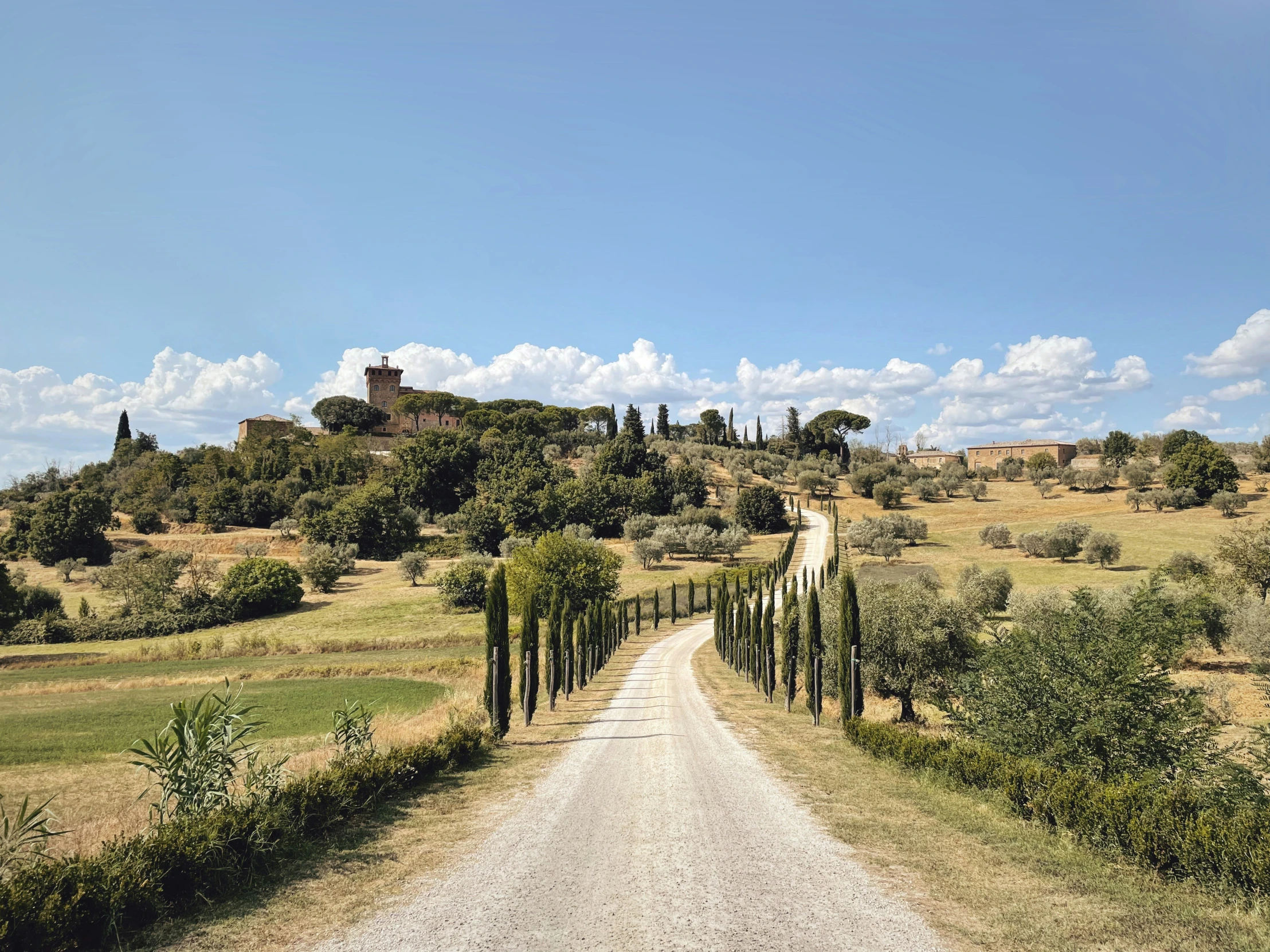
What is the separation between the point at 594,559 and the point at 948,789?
38823 millimetres

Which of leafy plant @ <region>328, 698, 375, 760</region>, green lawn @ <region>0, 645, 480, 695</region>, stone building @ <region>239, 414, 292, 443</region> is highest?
stone building @ <region>239, 414, 292, 443</region>

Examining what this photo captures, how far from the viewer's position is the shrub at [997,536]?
73.4 metres

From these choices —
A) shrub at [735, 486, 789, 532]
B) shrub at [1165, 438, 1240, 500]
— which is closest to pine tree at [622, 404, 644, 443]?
shrub at [735, 486, 789, 532]

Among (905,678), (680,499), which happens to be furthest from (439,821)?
(680,499)

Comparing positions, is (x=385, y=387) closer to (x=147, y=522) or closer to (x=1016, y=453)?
(x=147, y=522)

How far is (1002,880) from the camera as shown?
7.68m

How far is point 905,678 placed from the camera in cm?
2277

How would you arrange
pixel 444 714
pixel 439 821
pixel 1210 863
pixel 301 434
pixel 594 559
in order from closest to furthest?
1. pixel 1210 863
2. pixel 439 821
3. pixel 444 714
4. pixel 594 559
5. pixel 301 434

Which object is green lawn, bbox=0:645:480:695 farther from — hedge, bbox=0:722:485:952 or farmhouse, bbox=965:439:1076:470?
farmhouse, bbox=965:439:1076:470

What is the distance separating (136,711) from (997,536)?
7341 cm

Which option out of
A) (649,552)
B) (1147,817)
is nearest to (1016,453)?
(649,552)

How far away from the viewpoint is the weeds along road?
241 inches

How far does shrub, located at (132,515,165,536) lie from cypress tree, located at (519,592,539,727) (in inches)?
3601

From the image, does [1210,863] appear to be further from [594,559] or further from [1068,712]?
[594,559]
